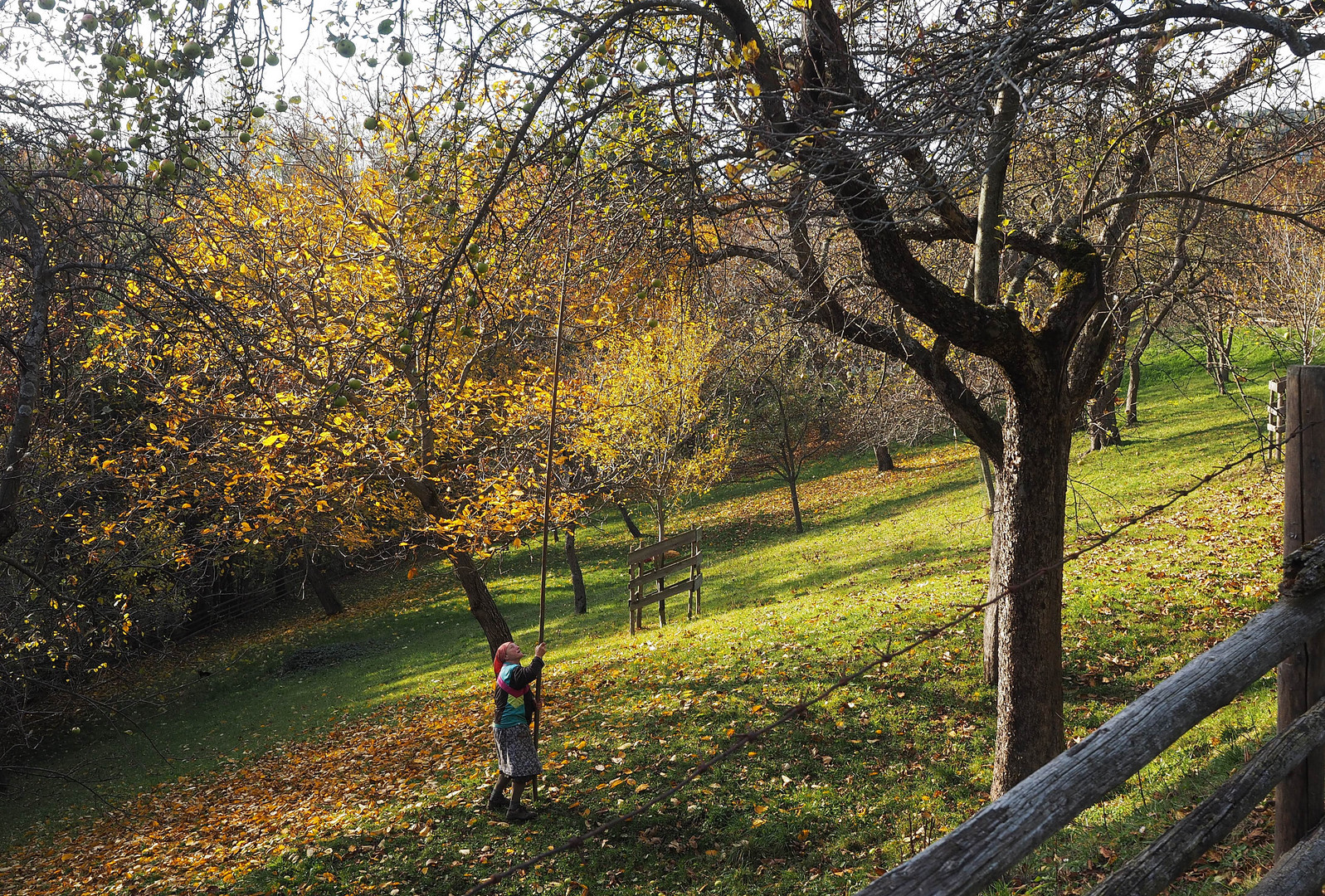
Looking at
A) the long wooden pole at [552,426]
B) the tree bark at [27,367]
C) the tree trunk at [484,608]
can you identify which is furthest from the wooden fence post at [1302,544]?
the tree trunk at [484,608]

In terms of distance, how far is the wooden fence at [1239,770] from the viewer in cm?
204

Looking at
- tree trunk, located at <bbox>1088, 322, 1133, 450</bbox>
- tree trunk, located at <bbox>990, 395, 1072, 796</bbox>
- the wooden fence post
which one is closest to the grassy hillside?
tree trunk, located at <bbox>990, 395, 1072, 796</bbox>

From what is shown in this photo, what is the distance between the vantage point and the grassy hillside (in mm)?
6676

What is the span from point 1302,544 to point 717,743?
6.31 m

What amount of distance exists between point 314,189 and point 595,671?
8.14m

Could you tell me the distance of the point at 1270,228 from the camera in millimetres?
19969

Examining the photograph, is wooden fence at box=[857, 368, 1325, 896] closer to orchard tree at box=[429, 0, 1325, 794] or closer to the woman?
orchard tree at box=[429, 0, 1325, 794]

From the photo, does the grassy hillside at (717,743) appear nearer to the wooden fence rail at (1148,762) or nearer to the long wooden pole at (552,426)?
the long wooden pole at (552,426)

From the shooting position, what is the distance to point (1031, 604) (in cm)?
639

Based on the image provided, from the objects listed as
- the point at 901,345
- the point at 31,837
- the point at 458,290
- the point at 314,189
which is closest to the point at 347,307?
the point at 458,290

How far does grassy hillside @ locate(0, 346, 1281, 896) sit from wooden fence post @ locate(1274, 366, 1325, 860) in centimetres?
131

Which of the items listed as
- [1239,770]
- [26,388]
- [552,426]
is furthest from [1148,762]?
[26,388]

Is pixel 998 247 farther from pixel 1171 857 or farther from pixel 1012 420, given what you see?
pixel 1171 857

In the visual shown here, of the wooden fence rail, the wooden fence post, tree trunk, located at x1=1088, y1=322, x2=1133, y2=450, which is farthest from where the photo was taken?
tree trunk, located at x1=1088, y1=322, x2=1133, y2=450
